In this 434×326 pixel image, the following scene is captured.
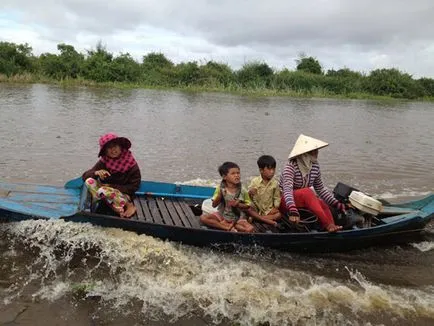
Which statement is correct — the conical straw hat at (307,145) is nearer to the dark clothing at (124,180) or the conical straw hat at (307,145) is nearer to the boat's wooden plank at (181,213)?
the boat's wooden plank at (181,213)

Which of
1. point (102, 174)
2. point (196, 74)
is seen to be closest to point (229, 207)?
point (102, 174)

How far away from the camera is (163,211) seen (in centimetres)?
532

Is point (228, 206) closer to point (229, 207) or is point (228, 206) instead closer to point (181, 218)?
point (229, 207)

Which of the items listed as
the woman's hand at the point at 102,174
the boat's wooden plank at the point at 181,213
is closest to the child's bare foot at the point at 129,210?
the woman's hand at the point at 102,174

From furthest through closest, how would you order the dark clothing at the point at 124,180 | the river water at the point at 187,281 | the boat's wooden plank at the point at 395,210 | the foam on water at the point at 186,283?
the boat's wooden plank at the point at 395,210, the dark clothing at the point at 124,180, the foam on water at the point at 186,283, the river water at the point at 187,281

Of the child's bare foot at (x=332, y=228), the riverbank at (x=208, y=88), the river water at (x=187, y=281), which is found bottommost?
the river water at (x=187, y=281)

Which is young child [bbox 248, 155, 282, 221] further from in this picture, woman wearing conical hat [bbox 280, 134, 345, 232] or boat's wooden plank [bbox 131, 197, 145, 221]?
boat's wooden plank [bbox 131, 197, 145, 221]

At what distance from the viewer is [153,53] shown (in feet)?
137

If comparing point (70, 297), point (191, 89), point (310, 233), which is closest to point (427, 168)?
point (310, 233)

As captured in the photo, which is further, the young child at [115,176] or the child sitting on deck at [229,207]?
the young child at [115,176]

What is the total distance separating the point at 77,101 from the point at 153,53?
2318 cm

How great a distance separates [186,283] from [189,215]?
1136 mm

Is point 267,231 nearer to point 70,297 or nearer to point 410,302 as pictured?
point 410,302

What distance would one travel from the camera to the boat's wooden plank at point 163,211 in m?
5.03
